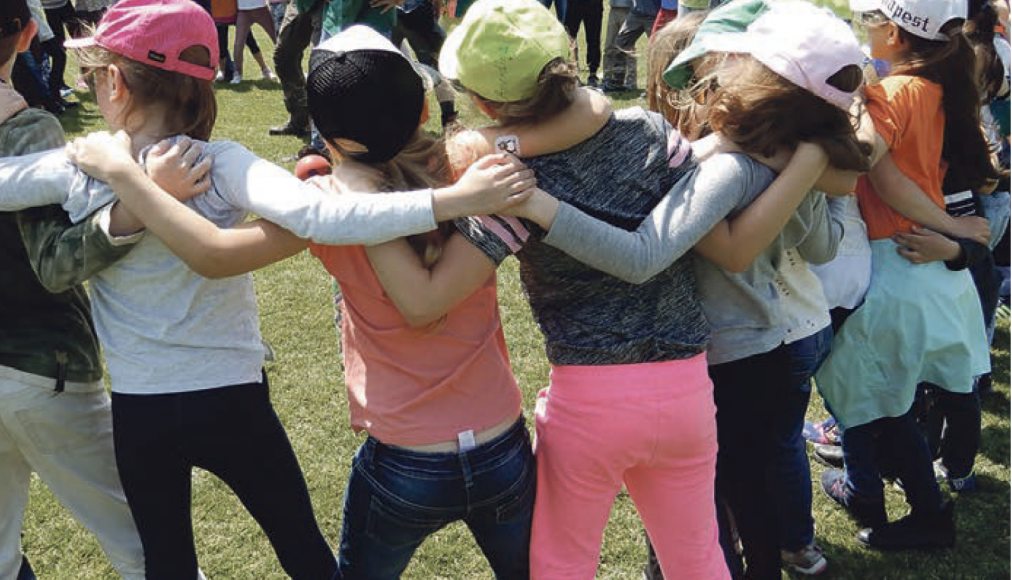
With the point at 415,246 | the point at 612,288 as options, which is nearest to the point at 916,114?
the point at 612,288

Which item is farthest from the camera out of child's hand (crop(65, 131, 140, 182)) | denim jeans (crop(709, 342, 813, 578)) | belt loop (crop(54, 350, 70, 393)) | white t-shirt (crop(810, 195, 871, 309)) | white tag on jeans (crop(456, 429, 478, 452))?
white t-shirt (crop(810, 195, 871, 309))

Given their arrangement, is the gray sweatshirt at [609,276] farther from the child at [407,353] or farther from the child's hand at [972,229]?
the child's hand at [972,229]

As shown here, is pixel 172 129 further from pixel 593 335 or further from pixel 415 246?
pixel 593 335

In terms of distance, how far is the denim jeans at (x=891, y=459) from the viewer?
2.95 m

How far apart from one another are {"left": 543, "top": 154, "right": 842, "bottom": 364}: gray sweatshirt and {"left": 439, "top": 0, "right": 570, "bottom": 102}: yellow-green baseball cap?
0.25 m

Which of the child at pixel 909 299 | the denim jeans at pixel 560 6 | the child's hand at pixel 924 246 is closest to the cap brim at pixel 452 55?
the child at pixel 909 299

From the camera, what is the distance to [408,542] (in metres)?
2.09

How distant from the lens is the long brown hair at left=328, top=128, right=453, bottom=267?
6.40ft

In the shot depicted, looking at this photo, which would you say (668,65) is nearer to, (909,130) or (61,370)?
(909,130)

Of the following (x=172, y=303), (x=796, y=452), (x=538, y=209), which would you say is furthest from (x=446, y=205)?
(x=796, y=452)

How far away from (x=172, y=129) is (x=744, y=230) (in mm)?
1174

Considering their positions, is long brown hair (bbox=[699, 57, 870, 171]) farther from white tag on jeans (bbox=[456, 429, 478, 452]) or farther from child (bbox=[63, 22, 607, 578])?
white tag on jeans (bbox=[456, 429, 478, 452])

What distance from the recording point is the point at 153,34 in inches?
78.0

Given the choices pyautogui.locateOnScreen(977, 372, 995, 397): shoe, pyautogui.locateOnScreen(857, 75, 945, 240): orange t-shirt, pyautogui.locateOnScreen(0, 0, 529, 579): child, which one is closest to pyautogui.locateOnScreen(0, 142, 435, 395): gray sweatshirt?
pyautogui.locateOnScreen(0, 0, 529, 579): child
